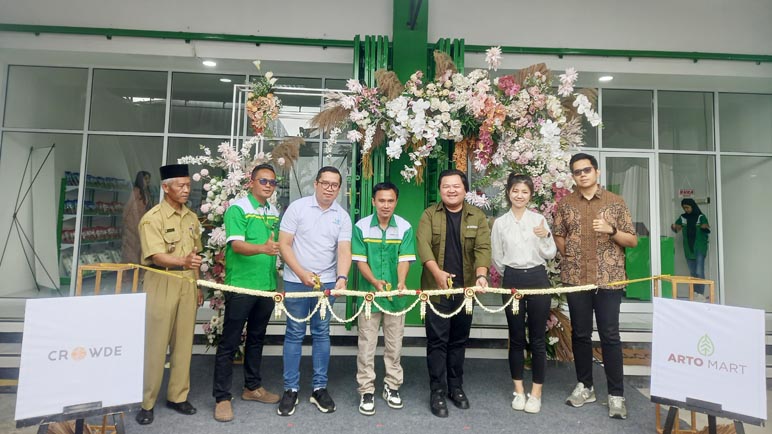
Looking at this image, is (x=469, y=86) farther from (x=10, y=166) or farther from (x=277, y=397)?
(x=10, y=166)

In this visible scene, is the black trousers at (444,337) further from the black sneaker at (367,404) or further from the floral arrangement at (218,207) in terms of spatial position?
the floral arrangement at (218,207)

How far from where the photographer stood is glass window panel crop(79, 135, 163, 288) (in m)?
6.02

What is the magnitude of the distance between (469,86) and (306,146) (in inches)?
117

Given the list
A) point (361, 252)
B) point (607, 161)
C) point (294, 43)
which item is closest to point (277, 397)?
point (361, 252)

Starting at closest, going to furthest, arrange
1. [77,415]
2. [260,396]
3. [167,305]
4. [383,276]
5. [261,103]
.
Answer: [77,415]
[167,305]
[383,276]
[260,396]
[261,103]

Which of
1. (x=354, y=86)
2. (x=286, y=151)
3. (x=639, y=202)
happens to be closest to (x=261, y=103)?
(x=286, y=151)

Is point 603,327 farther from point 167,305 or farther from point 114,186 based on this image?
point 114,186

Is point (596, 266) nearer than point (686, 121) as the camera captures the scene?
Yes

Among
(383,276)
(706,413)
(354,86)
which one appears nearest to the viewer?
(706,413)

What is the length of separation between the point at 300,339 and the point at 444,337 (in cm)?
108

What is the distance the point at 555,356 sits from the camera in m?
4.13

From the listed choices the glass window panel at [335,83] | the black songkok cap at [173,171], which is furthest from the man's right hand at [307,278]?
the glass window panel at [335,83]

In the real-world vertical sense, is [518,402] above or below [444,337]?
below

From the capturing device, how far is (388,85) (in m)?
4.05
